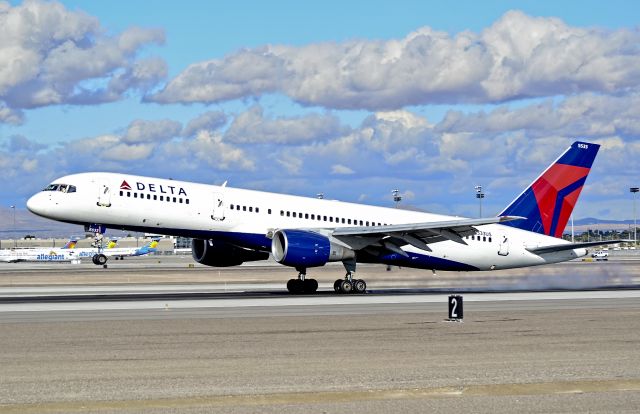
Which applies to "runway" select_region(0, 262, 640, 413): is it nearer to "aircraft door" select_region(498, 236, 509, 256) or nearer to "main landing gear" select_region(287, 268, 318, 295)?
"main landing gear" select_region(287, 268, 318, 295)

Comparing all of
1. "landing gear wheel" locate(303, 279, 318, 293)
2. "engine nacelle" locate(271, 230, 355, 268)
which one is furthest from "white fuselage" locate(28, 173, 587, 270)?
"landing gear wheel" locate(303, 279, 318, 293)

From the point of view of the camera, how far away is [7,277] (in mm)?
77062

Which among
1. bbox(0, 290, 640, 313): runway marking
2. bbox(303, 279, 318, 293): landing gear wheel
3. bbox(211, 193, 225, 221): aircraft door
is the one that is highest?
bbox(211, 193, 225, 221): aircraft door

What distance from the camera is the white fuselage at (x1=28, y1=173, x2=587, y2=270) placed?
45.7 m

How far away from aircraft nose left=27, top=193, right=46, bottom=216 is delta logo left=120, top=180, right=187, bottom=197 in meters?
3.97

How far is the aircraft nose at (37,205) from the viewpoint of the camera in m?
45.6

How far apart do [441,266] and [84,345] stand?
104ft

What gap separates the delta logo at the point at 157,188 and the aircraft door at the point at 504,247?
19.4 m

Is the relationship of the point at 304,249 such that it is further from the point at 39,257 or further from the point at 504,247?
the point at 39,257

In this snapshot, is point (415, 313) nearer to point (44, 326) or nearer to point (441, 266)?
point (44, 326)

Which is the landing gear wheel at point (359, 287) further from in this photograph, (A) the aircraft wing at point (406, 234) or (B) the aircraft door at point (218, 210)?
(B) the aircraft door at point (218, 210)

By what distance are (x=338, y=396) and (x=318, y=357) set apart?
5.48 metres

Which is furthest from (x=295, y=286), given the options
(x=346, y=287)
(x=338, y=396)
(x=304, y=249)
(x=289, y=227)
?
(x=338, y=396)

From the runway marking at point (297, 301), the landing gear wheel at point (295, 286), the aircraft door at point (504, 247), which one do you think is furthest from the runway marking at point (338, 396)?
the aircraft door at point (504, 247)
